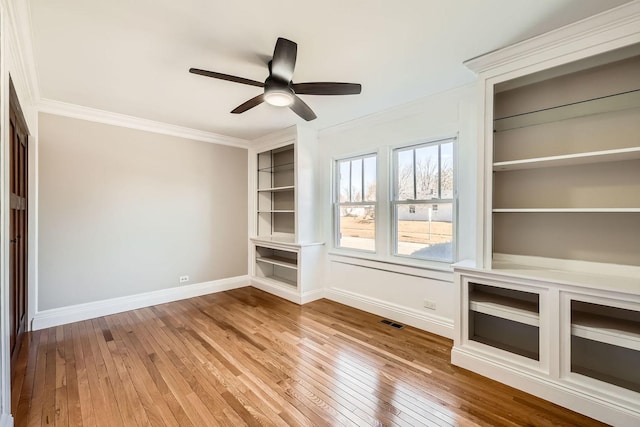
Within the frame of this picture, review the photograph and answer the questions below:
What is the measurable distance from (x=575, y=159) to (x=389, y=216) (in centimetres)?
187

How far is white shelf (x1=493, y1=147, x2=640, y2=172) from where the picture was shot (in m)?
1.82

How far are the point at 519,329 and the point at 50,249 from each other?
5047 millimetres

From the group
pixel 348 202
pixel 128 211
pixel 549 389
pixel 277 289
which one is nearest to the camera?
pixel 549 389

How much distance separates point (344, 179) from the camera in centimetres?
420

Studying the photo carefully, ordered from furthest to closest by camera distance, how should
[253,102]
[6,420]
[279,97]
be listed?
[253,102]
[279,97]
[6,420]

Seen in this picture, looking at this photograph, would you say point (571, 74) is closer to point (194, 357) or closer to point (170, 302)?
point (194, 357)

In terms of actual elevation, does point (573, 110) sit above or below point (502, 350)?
above

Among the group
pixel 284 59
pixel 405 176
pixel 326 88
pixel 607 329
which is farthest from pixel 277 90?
pixel 607 329

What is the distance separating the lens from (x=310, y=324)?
10.9ft

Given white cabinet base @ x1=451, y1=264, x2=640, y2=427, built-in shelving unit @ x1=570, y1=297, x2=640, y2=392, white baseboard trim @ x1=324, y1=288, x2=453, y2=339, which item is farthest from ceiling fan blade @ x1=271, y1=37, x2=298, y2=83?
white baseboard trim @ x1=324, y1=288, x2=453, y2=339

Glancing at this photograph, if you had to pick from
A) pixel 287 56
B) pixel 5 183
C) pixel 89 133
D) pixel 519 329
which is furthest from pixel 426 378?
pixel 89 133

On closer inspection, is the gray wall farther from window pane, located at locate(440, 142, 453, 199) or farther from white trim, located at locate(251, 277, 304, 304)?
window pane, located at locate(440, 142, 453, 199)

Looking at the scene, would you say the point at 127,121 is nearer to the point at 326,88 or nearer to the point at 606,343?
the point at 326,88

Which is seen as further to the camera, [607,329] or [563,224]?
[563,224]
